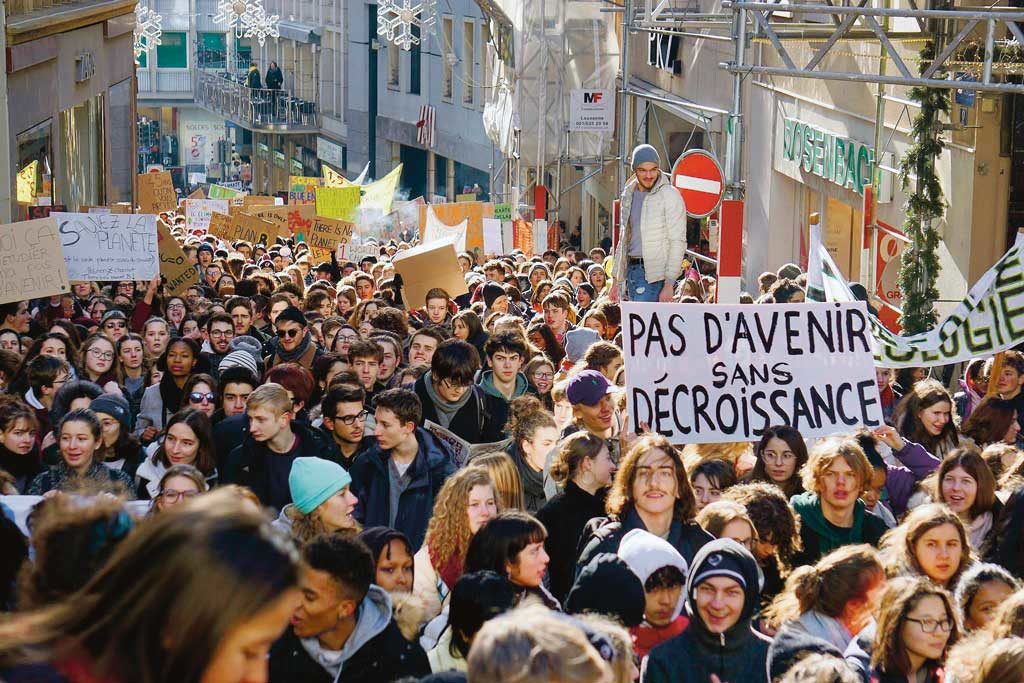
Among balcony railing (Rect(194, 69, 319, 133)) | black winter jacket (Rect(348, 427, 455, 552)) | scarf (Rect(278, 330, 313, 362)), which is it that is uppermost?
black winter jacket (Rect(348, 427, 455, 552))

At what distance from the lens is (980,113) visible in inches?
572

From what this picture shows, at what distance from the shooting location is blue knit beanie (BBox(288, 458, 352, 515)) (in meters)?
6.34

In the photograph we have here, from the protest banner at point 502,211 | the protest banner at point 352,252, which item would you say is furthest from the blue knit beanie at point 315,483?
the protest banner at point 502,211

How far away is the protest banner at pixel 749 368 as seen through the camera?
335 inches

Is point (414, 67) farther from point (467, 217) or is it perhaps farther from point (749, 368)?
point (749, 368)

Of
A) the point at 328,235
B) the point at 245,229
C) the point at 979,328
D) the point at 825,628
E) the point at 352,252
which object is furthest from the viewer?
the point at 245,229

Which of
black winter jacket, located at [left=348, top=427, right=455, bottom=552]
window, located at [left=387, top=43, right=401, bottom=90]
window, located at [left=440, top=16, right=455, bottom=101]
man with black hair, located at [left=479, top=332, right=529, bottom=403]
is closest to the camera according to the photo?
black winter jacket, located at [left=348, top=427, right=455, bottom=552]

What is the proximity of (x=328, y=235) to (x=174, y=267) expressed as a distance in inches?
231

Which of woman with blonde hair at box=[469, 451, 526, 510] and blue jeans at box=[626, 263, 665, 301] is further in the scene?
blue jeans at box=[626, 263, 665, 301]

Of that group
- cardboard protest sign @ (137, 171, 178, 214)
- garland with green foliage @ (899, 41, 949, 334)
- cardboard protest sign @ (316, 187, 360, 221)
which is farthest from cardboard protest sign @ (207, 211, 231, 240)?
garland with green foliage @ (899, 41, 949, 334)

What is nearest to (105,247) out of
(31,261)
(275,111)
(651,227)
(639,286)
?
(31,261)

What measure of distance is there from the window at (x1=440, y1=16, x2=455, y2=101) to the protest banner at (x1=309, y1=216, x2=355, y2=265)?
83.0 feet

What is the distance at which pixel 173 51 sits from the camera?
81312 mm

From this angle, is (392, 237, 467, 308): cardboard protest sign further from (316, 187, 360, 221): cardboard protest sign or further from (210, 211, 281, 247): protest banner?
(316, 187, 360, 221): cardboard protest sign
